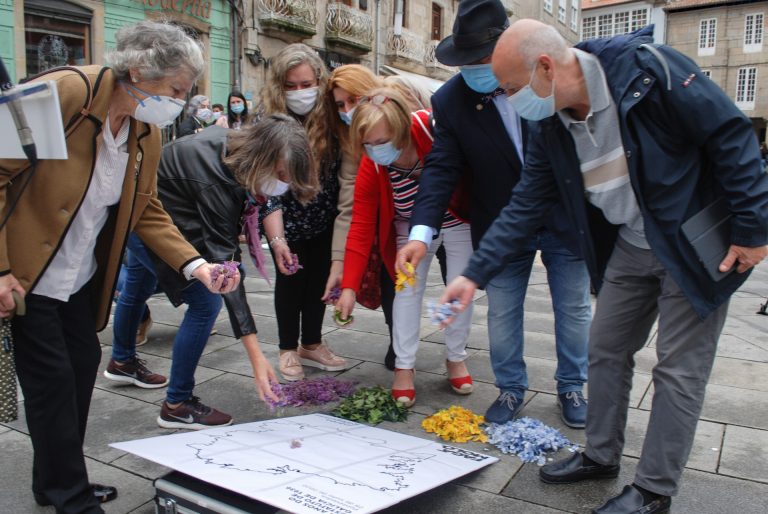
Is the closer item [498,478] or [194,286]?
[498,478]

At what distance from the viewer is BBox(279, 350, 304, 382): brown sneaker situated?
12.5ft

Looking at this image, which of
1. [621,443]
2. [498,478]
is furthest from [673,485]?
[498,478]

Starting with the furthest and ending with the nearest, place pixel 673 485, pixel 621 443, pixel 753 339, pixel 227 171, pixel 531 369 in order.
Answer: pixel 753 339 → pixel 531 369 → pixel 227 171 → pixel 621 443 → pixel 673 485

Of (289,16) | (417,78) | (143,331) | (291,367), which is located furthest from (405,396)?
(289,16)

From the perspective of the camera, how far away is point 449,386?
369 centimetres

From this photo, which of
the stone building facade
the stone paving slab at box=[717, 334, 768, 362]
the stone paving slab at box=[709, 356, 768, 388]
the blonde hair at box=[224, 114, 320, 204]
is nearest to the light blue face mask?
the blonde hair at box=[224, 114, 320, 204]

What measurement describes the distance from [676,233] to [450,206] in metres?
1.35

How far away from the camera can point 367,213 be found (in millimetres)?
3385

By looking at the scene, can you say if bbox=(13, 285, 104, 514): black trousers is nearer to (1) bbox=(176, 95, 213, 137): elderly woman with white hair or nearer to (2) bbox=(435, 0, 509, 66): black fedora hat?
(2) bbox=(435, 0, 509, 66): black fedora hat

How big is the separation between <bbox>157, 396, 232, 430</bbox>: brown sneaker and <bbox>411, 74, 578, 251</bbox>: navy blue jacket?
129 cm

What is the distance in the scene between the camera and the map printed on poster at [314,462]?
77.9 inches

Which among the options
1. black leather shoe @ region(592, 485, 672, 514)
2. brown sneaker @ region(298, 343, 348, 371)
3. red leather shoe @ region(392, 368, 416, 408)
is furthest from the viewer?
brown sneaker @ region(298, 343, 348, 371)

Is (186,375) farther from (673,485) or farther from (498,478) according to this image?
(673,485)

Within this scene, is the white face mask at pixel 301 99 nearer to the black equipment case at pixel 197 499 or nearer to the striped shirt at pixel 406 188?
the striped shirt at pixel 406 188
